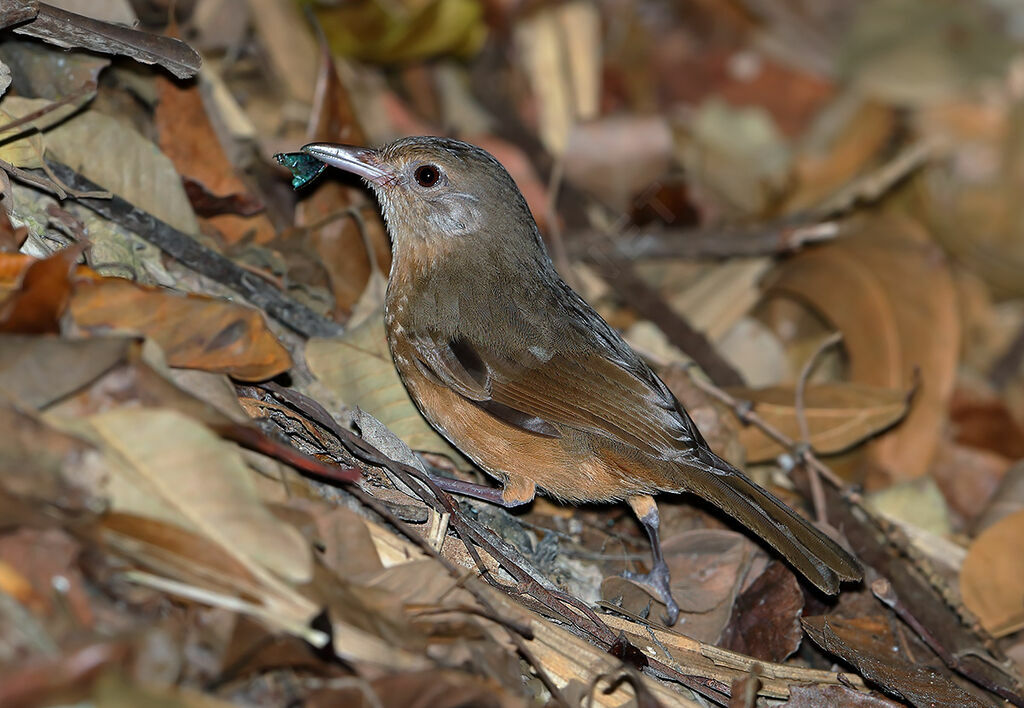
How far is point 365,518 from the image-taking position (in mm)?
3430

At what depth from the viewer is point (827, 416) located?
4.80 m

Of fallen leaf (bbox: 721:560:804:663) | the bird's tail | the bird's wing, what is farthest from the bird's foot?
the bird's wing

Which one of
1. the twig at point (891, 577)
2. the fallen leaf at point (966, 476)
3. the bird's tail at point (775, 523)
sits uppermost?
the bird's tail at point (775, 523)

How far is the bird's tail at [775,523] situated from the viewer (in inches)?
149

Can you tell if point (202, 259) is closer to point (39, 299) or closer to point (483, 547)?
point (39, 299)

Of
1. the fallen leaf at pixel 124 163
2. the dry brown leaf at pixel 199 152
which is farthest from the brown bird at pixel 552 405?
the fallen leaf at pixel 124 163

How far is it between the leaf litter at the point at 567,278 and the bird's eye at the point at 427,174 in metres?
0.45

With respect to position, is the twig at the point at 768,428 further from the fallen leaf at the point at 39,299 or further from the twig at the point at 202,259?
the fallen leaf at the point at 39,299

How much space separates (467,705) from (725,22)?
6659 mm

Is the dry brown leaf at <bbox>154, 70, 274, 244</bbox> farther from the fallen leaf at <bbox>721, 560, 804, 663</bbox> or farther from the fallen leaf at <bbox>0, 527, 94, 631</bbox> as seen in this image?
the fallen leaf at <bbox>721, 560, 804, 663</bbox>

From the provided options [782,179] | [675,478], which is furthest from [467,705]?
[782,179]

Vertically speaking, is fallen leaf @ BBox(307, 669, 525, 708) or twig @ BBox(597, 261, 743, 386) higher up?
A: fallen leaf @ BBox(307, 669, 525, 708)

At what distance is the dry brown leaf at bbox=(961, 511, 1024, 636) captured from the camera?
435cm

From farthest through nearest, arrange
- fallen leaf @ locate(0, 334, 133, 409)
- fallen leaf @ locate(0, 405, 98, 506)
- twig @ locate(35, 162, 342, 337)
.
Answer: twig @ locate(35, 162, 342, 337), fallen leaf @ locate(0, 334, 133, 409), fallen leaf @ locate(0, 405, 98, 506)
